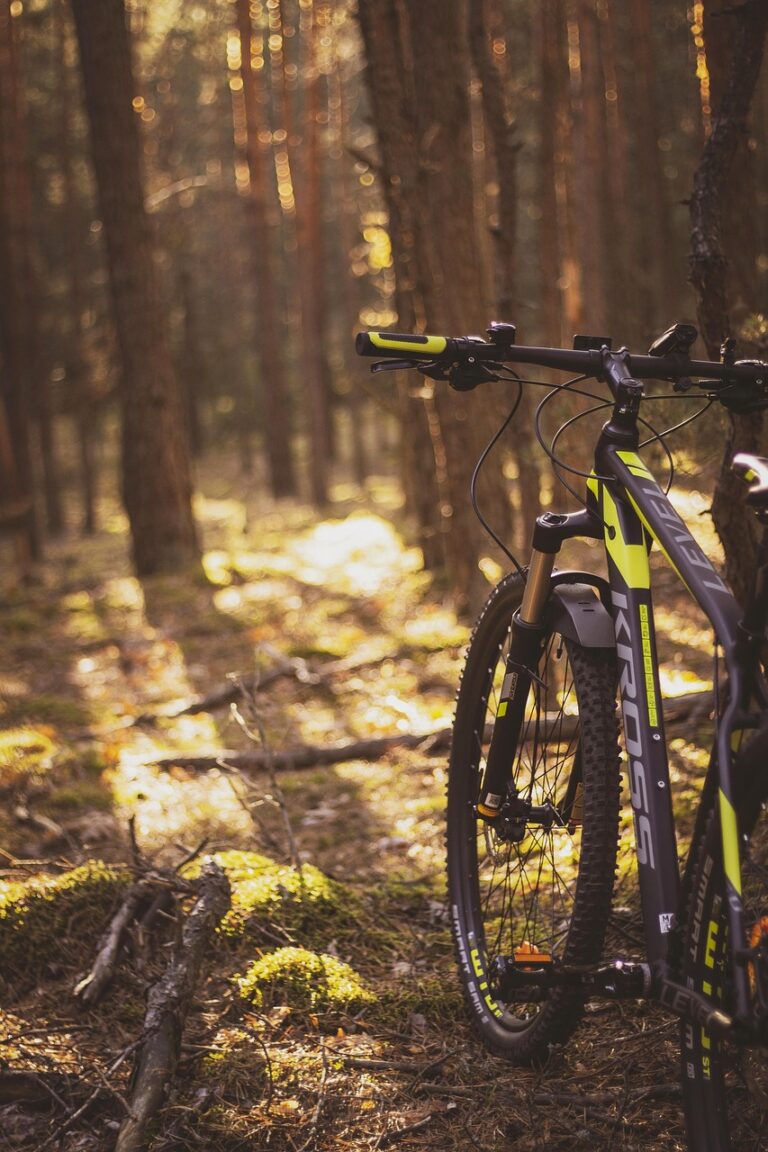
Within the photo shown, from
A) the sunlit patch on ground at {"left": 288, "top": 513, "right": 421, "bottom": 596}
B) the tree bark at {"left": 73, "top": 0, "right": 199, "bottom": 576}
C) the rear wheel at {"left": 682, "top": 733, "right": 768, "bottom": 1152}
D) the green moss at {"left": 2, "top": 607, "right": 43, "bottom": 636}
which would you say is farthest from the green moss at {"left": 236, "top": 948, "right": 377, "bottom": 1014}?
the tree bark at {"left": 73, "top": 0, "right": 199, "bottom": 576}

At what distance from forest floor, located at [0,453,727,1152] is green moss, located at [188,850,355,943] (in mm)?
11

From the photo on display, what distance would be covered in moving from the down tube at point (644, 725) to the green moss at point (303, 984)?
1.28m

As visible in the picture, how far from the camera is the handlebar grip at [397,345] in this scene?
2494 millimetres

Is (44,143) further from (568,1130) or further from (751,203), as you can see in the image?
(568,1130)

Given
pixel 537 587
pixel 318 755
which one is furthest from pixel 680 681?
pixel 537 587

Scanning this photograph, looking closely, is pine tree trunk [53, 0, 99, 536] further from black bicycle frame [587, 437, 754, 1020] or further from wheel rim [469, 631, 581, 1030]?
black bicycle frame [587, 437, 754, 1020]

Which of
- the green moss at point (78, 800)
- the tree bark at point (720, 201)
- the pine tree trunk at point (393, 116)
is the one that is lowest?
the green moss at point (78, 800)

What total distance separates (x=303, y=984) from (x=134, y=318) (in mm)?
10772

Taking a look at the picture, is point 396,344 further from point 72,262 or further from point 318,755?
point 72,262

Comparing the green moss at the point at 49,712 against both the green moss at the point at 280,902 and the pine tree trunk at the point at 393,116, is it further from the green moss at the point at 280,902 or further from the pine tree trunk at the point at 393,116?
the green moss at the point at 280,902

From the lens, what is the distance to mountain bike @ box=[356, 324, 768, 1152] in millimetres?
1996

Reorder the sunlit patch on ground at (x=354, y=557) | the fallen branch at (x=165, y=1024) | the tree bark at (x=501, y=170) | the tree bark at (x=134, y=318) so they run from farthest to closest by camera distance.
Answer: the sunlit patch on ground at (x=354, y=557) < the tree bark at (x=134, y=318) < the tree bark at (x=501, y=170) < the fallen branch at (x=165, y=1024)

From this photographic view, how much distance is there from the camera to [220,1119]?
2.64m

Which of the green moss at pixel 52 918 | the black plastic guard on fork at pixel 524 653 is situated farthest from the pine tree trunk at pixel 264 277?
the black plastic guard on fork at pixel 524 653
